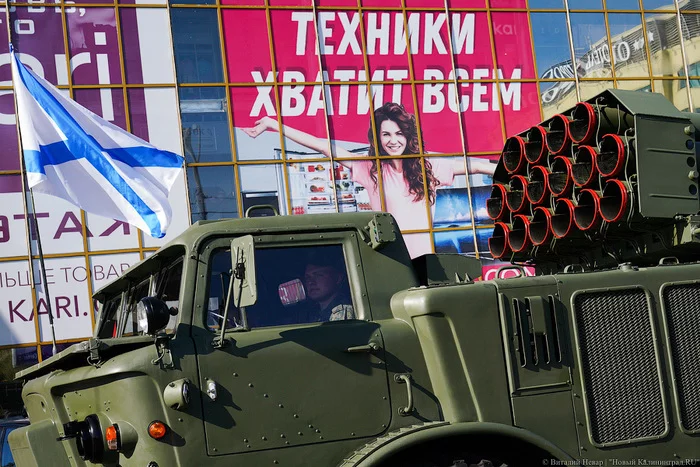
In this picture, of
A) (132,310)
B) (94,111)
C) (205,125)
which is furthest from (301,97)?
(132,310)

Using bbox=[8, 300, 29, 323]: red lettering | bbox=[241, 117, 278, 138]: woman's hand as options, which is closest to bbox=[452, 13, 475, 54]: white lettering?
bbox=[241, 117, 278, 138]: woman's hand

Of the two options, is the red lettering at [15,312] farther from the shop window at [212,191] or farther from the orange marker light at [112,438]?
the orange marker light at [112,438]

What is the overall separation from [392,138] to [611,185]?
13.0m

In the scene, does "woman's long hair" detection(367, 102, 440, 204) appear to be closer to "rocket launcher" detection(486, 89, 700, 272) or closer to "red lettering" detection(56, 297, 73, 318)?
"red lettering" detection(56, 297, 73, 318)

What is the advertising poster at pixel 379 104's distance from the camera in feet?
59.3

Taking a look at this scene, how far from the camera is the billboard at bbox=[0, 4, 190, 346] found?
54.6ft

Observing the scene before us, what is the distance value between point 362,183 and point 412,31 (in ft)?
11.1

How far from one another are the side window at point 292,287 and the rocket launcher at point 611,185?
5.84ft

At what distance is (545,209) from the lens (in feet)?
20.8

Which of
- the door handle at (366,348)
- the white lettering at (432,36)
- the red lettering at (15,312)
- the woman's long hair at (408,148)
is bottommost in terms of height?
the door handle at (366,348)

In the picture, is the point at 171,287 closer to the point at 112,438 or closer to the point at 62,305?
the point at 112,438

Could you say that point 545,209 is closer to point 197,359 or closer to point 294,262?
point 294,262

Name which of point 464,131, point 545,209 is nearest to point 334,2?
point 464,131

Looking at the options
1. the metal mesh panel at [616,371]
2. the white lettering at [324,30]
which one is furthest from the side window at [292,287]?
the white lettering at [324,30]
